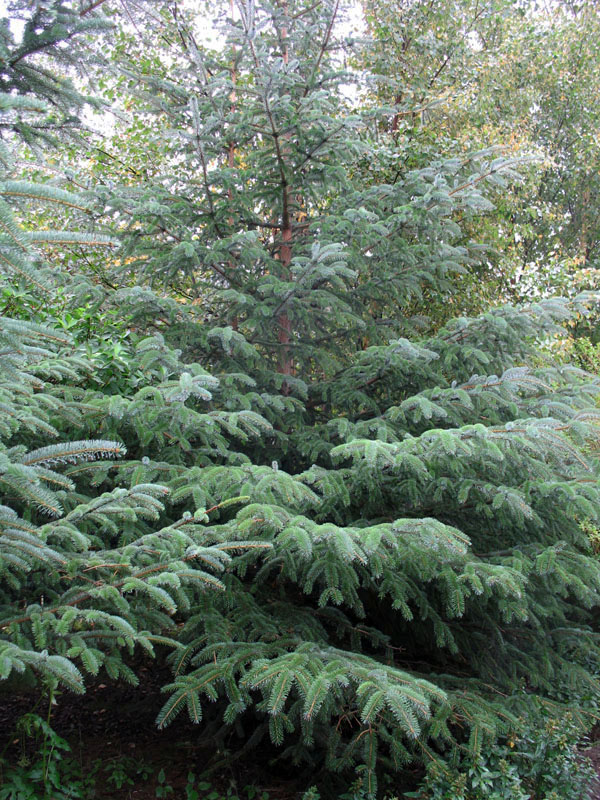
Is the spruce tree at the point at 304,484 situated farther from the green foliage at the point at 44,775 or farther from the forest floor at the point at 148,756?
the green foliage at the point at 44,775

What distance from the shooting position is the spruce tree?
2.55 meters

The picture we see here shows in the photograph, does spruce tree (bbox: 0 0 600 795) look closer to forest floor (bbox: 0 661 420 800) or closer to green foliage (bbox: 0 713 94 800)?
forest floor (bbox: 0 661 420 800)

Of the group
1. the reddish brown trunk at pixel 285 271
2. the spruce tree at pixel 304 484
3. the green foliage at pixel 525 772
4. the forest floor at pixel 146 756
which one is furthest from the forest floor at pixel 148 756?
the reddish brown trunk at pixel 285 271

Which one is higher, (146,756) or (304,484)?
(304,484)

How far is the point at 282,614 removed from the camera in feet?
11.4

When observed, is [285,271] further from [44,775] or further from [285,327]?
[44,775]

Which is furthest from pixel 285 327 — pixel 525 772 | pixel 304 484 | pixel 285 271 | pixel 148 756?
pixel 525 772

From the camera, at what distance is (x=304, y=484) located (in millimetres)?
3844

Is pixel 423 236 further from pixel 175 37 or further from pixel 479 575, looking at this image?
pixel 175 37

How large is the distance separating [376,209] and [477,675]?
3.80 meters

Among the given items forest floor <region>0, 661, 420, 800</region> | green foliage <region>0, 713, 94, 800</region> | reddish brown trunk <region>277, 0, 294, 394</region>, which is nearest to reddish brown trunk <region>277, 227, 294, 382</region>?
reddish brown trunk <region>277, 0, 294, 394</region>

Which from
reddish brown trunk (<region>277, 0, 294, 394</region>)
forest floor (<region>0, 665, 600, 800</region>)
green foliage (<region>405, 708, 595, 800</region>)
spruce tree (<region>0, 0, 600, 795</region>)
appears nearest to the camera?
spruce tree (<region>0, 0, 600, 795</region>)

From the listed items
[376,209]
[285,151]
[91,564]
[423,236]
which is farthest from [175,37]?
[91,564]

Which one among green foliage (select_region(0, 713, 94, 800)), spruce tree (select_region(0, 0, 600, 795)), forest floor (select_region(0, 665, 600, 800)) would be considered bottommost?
forest floor (select_region(0, 665, 600, 800))
